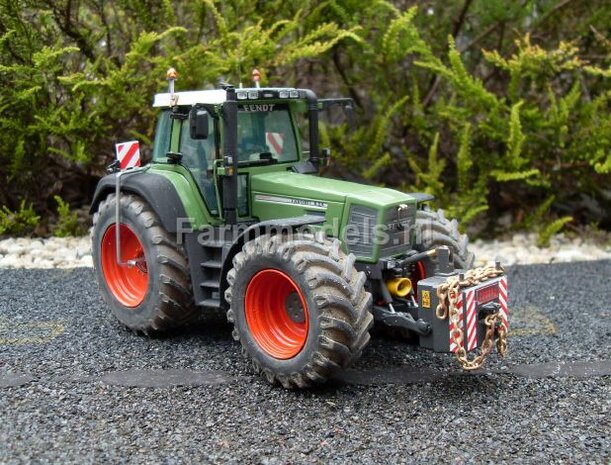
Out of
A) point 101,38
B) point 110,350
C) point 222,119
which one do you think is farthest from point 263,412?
point 101,38

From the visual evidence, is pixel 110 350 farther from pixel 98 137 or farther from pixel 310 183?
pixel 98 137

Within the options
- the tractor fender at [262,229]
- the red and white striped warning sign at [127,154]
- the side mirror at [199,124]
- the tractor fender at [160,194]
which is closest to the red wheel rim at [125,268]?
the tractor fender at [160,194]

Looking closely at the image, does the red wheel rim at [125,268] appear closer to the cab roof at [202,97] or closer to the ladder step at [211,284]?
the ladder step at [211,284]

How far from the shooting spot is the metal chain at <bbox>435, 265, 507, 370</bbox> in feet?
16.0

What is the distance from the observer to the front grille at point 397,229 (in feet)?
17.9

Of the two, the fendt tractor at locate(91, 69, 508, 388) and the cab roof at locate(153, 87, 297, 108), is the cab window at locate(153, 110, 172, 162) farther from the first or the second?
the cab roof at locate(153, 87, 297, 108)

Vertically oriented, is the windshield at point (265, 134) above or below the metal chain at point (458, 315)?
above

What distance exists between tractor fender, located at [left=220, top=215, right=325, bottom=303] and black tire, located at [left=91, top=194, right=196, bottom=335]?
0.51 meters

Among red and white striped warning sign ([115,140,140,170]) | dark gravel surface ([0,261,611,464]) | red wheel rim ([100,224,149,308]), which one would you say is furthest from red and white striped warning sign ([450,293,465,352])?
red and white striped warning sign ([115,140,140,170])

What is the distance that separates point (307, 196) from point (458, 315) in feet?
5.15

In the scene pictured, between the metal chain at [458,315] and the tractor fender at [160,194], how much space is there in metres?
→ 2.32

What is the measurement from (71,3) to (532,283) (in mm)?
7104

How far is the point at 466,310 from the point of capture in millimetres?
4898

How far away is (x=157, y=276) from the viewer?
5.94m
